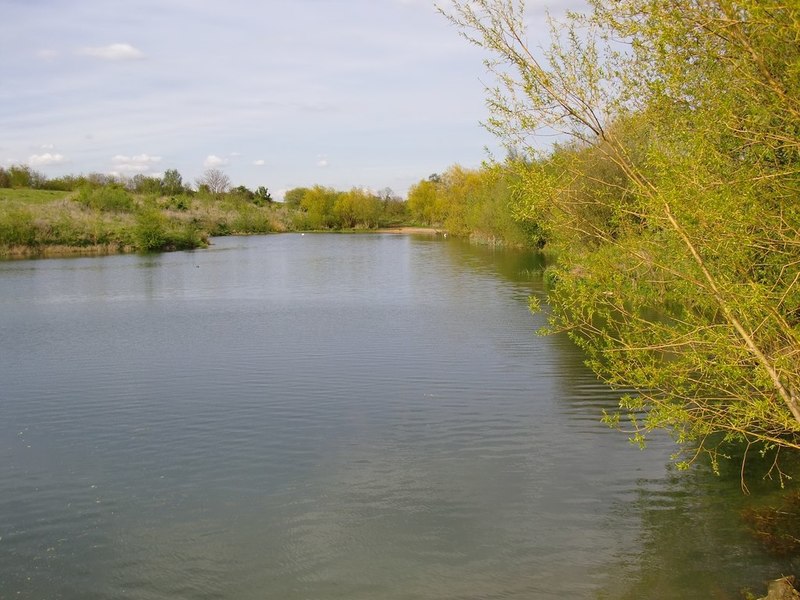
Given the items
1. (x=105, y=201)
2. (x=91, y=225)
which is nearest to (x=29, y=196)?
(x=105, y=201)

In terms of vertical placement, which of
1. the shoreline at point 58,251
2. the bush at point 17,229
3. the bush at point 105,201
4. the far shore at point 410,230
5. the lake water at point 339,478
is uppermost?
the bush at point 105,201

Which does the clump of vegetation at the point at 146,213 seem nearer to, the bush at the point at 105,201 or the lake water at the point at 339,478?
the bush at the point at 105,201

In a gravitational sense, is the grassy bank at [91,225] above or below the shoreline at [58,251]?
above

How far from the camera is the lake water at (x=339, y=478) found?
25.2 feet

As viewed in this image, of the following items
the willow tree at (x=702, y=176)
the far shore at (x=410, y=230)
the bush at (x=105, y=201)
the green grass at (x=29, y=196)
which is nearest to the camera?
the willow tree at (x=702, y=176)

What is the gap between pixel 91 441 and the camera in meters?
11.9

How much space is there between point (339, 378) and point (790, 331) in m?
10.9


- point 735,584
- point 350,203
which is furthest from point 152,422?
point 350,203

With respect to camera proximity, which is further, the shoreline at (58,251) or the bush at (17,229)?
the bush at (17,229)

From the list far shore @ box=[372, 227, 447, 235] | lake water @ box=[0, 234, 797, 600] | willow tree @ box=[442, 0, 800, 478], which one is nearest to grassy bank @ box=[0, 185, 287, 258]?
far shore @ box=[372, 227, 447, 235]

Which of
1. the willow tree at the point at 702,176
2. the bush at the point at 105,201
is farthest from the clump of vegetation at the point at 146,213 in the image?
the willow tree at the point at 702,176

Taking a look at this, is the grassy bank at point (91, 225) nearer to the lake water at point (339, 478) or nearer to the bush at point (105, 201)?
the bush at point (105, 201)

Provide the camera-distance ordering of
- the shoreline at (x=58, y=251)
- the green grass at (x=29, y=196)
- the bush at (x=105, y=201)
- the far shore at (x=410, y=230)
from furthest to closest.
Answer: the far shore at (x=410, y=230)
the green grass at (x=29, y=196)
the bush at (x=105, y=201)
the shoreline at (x=58, y=251)

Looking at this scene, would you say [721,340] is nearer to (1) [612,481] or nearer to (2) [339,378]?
(1) [612,481]
